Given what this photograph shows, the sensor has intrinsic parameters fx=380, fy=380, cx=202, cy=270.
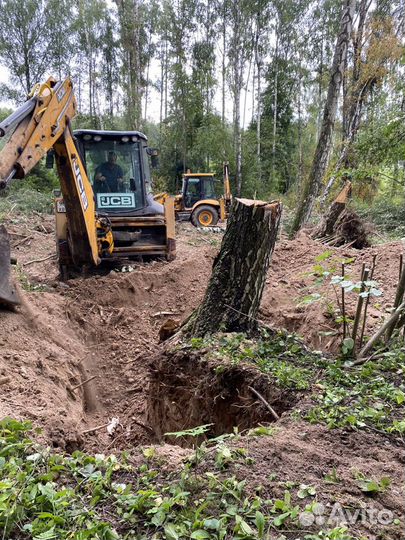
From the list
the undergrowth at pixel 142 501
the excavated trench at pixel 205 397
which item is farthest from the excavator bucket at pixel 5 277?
the undergrowth at pixel 142 501

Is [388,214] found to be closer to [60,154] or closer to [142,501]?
[60,154]

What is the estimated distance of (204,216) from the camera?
14.8 metres

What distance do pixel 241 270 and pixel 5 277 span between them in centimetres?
240

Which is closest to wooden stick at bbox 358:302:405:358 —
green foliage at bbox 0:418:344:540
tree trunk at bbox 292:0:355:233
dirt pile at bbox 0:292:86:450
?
green foliage at bbox 0:418:344:540

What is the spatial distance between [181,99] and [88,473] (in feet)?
82.3

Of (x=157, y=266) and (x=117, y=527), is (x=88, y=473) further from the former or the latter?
(x=157, y=266)

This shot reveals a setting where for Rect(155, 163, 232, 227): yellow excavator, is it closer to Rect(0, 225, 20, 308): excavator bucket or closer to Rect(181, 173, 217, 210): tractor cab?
Rect(181, 173, 217, 210): tractor cab

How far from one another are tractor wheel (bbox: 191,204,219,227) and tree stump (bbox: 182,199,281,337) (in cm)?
1129

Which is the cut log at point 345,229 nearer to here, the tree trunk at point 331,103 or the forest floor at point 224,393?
the forest floor at point 224,393

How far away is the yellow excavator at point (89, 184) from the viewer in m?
4.34

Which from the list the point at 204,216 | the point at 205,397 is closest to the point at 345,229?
the point at 205,397

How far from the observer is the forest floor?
1624 mm

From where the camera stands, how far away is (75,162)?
5.35 metres

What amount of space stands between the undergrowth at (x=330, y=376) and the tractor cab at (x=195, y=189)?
12886mm
